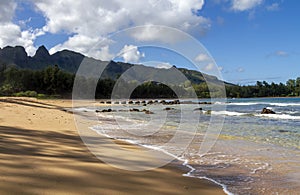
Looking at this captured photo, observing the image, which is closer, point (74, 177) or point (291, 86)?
point (74, 177)

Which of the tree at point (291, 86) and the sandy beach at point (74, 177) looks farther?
the tree at point (291, 86)

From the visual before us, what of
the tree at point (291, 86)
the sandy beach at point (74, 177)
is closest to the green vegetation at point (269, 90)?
the tree at point (291, 86)

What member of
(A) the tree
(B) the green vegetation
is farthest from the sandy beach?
(A) the tree

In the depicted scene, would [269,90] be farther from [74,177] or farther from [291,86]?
[74,177]

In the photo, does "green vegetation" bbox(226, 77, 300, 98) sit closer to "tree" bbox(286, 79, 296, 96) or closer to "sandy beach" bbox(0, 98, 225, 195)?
"tree" bbox(286, 79, 296, 96)

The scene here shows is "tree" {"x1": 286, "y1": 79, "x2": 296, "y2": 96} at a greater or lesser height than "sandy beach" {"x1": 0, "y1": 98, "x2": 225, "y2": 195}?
greater

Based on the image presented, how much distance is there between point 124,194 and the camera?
333 cm

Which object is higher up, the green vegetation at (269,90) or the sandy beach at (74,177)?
the green vegetation at (269,90)

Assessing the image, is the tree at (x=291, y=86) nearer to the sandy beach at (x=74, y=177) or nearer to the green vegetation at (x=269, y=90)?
the green vegetation at (x=269, y=90)

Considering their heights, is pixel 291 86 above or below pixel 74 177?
above

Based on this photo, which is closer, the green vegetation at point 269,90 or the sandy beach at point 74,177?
the sandy beach at point 74,177

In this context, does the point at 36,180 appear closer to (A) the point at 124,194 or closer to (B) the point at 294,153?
(A) the point at 124,194

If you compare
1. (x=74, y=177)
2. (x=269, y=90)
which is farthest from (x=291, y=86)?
(x=74, y=177)

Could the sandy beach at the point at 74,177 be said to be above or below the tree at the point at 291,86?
below
